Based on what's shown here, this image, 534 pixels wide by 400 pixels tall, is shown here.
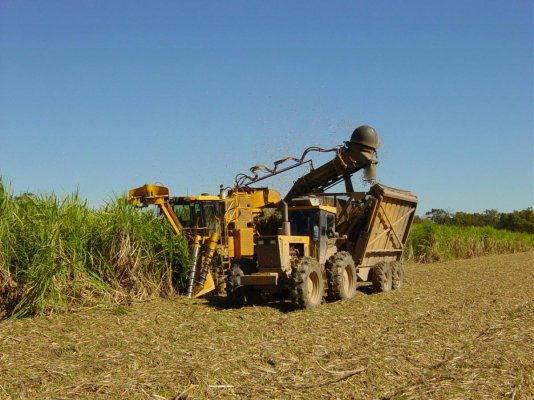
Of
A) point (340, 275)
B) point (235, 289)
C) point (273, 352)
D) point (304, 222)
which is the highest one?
point (304, 222)

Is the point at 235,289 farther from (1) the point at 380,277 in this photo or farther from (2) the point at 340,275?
(1) the point at 380,277

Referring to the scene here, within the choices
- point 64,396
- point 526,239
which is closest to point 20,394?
point 64,396

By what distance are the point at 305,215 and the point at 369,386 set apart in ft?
20.1

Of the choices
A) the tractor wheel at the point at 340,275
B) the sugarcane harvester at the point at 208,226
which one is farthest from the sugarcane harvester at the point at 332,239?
the sugarcane harvester at the point at 208,226

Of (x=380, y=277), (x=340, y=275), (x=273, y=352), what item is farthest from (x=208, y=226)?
(x=273, y=352)

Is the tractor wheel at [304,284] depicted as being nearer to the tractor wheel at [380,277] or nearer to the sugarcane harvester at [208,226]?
the sugarcane harvester at [208,226]

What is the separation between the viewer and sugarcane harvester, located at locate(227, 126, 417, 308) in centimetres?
1048

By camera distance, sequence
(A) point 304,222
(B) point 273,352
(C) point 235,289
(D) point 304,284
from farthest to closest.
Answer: (A) point 304,222 → (C) point 235,289 → (D) point 304,284 → (B) point 273,352

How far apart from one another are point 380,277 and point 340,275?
2203 millimetres

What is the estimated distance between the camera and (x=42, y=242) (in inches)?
371

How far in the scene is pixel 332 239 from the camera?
12367 millimetres

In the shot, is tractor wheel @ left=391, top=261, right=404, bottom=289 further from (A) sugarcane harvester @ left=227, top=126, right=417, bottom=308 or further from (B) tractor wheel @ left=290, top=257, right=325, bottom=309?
(B) tractor wheel @ left=290, top=257, right=325, bottom=309

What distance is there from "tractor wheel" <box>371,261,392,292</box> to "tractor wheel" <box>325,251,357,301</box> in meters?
1.42

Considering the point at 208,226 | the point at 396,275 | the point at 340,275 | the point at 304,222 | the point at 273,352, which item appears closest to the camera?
the point at 273,352
